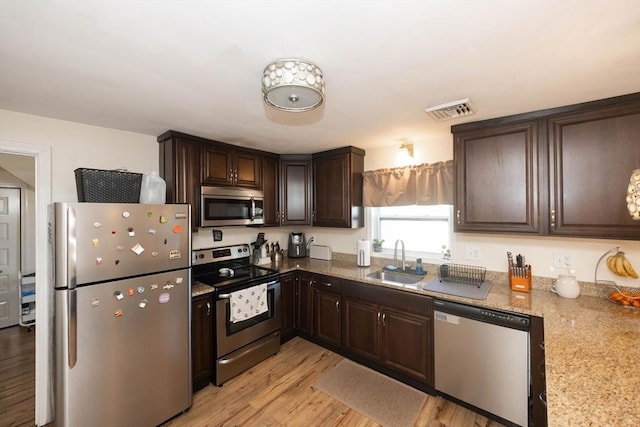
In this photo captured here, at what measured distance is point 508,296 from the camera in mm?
2033

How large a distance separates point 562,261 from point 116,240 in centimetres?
327

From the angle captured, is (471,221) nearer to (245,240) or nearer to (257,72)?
(257,72)

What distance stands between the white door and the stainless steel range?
2906mm

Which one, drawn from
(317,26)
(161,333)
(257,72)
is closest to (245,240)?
(161,333)

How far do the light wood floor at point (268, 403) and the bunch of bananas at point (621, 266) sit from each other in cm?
138

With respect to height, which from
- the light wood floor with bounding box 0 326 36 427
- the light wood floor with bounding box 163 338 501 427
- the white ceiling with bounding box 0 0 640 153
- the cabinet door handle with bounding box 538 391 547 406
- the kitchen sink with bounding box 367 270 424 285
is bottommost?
the light wood floor with bounding box 163 338 501 427

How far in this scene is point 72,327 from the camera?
1.60 meters

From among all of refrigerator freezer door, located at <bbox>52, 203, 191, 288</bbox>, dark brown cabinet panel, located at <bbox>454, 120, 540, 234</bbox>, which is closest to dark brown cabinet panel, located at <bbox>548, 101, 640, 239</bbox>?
dark brown cabinet panel, located at <bbox>454, 120, 540, 234</bbox>

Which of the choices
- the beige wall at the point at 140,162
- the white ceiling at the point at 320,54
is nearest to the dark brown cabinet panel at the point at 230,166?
the beige wall at the point at 140,162

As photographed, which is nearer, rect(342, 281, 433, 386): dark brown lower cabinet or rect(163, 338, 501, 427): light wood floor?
rect(163, 338, 501, 427): light wood floor

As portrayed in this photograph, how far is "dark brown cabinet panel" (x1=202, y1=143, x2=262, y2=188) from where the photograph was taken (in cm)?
266

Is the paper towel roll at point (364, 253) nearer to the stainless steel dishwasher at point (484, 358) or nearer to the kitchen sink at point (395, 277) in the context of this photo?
the kitchen sink at point (395, 277)

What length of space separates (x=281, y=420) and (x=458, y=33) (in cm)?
258

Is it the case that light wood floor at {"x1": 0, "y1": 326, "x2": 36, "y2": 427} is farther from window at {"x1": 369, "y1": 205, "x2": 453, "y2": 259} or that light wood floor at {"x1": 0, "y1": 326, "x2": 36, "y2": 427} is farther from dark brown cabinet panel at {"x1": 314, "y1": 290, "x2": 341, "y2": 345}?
window at {"x1": 369, "y1": 205, "x2": 453, "y2": 259}
